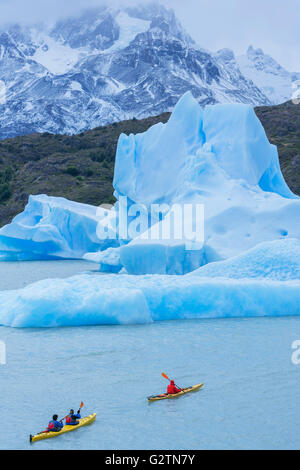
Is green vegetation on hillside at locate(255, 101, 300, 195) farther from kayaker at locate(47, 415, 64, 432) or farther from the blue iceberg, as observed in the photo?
kayaker at locate(47, 415, 64, 432)

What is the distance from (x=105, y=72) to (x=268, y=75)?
41002 millimetres

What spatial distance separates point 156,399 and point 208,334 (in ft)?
9.89

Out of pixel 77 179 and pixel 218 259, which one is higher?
pixel 218 259

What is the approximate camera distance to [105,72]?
98.6 metres

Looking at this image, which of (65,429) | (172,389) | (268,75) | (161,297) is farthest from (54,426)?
(268,75)

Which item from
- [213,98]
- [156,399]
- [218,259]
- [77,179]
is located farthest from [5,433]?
[213,98]

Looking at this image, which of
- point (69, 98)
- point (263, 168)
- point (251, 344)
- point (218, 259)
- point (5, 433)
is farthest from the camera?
point (69, 98)

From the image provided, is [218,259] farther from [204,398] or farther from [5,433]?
[5,433]

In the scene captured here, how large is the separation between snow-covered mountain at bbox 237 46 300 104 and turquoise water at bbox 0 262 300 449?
347 ft

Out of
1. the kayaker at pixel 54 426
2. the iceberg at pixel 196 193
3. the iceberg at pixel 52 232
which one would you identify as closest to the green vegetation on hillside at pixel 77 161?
the iceberg at pixel 52 232

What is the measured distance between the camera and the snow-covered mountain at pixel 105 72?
8962cm

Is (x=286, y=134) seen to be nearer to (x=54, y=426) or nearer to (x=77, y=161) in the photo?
(x=77, y=161)

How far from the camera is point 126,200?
19594 millimetres

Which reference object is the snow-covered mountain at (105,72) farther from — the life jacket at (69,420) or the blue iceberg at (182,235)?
the life jacket at (69,420)
